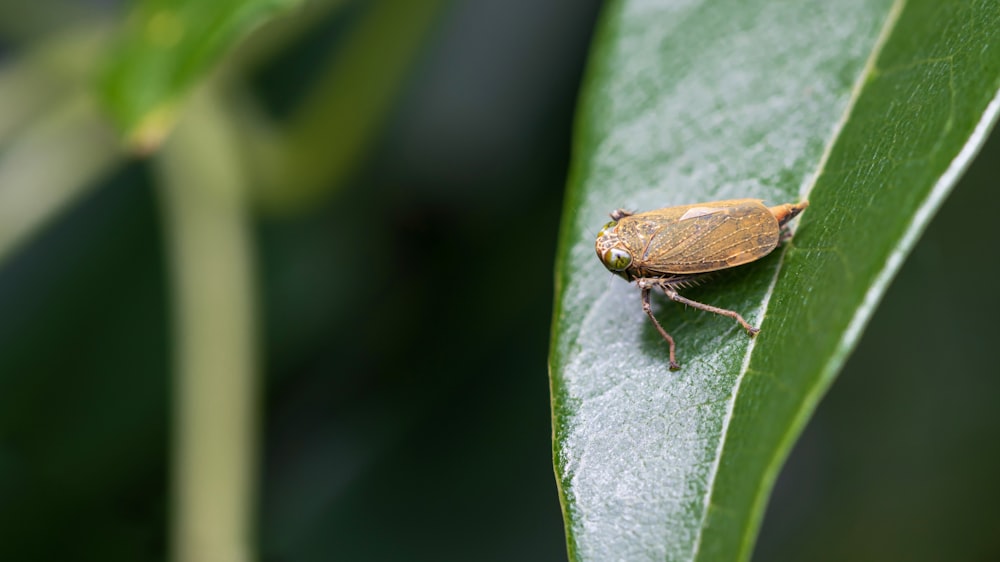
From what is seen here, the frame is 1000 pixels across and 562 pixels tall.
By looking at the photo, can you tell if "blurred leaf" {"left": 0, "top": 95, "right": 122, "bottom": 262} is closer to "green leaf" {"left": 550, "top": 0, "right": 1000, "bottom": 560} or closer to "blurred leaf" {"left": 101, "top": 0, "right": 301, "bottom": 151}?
"blurred leaf" {"left": 101, "top": 0, "right": 301, "bottom": 151}

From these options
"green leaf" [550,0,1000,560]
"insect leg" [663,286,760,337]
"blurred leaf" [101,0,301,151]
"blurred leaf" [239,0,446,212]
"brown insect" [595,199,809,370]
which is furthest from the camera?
"blurred leaf" [239,0,446,212]

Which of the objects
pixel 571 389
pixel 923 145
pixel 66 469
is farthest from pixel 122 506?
pixel 923 145

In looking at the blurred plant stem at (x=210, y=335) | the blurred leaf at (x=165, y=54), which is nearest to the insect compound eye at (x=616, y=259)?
the blurred leaf at (x=165, y=54)

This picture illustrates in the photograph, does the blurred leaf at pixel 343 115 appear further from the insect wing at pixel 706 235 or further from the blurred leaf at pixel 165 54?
the insect wing at pixel 706 235

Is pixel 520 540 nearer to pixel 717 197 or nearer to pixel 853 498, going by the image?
pixel 853 498

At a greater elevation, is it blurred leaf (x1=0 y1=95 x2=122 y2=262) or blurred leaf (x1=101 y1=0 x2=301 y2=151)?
blurred leaf (x1=101 y1=0 x2=301 y2=151)

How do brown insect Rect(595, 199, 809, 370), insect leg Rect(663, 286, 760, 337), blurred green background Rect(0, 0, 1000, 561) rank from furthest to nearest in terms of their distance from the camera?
blurred green background Rect(0, 0, 1000, 561), brown insect Rect(595, 199, 809, 370), insect leg Rect(663, 286, 760, 337)

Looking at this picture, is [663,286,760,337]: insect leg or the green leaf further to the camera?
[663,286,760,337]: insect leg

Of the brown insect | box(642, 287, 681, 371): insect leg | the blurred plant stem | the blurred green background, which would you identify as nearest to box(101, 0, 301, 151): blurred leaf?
the blurred plant stem
